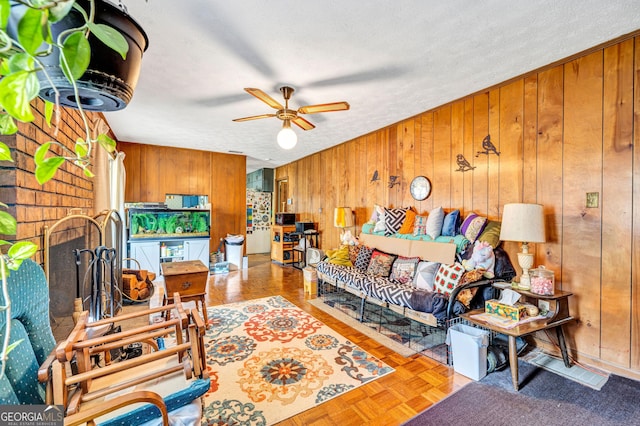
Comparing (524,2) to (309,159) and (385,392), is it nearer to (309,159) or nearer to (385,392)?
(385,392)

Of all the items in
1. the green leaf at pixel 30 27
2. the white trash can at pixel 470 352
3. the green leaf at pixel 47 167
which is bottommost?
the white trash can at pixel 470 352

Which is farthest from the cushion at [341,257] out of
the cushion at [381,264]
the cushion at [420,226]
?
the cushion at [420,226]

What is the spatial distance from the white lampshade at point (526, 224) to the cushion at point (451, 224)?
72cm

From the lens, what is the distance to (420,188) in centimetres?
355

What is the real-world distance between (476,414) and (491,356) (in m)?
0.61

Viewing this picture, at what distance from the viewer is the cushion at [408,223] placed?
11.4 feet

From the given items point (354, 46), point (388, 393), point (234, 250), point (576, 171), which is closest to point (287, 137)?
point (354, 46)

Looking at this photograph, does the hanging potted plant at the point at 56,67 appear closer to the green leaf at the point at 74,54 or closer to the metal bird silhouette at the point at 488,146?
the green leaf at the point at 74,54

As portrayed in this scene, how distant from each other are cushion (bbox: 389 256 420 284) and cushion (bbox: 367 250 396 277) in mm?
74

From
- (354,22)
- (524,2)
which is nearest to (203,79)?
(354,22)

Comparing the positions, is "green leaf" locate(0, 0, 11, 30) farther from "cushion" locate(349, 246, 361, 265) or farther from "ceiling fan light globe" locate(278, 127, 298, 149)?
"cushion" locate(349, 246, 361, 265)

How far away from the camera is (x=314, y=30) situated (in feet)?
6.36

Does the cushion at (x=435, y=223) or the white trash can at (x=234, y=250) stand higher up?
the cushion at (x=435, y=223)

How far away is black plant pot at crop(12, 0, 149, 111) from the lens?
23.8 inches
